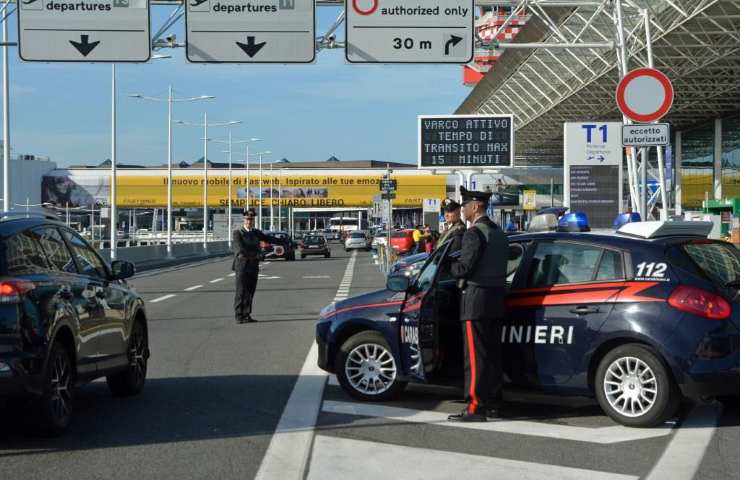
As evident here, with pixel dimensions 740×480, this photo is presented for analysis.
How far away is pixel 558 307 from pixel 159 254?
1697 inches

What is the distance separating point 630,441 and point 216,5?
42.6ft

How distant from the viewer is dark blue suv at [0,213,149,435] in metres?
6.84

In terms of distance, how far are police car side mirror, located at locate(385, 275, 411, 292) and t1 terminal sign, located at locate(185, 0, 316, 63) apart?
34.4ft

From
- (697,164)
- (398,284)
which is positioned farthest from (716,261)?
(697,164)

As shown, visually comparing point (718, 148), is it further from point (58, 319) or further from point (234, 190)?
point (234, 190)

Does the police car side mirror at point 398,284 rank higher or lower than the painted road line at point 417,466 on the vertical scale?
higher

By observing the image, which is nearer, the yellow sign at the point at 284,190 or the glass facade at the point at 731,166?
the glass facade at the point at 731,166

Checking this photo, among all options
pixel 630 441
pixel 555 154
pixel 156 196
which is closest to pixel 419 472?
pixel 630 441

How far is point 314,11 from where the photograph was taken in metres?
18.5

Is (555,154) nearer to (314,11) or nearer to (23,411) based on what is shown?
(314,11)

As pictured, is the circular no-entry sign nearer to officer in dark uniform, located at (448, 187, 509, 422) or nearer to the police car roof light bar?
the police car roof light bar

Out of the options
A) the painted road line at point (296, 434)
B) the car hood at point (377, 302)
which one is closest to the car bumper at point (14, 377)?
the painted road line at point (296, 434)

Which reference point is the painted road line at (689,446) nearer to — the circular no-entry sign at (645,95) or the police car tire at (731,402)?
the police car tire at (731,402)

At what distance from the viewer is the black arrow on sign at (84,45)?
18406 millimetres
